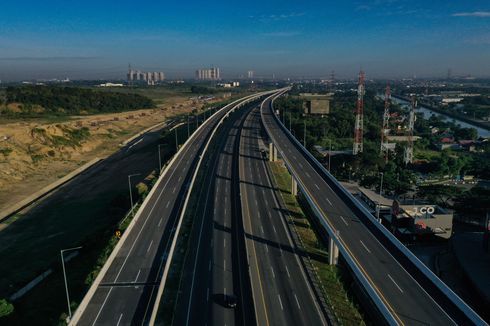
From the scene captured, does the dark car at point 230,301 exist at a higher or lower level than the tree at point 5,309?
higher

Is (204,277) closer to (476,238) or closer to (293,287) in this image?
(293,287)

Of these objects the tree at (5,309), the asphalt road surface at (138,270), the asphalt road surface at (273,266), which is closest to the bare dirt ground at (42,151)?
the asphalt road surface at (138,270)

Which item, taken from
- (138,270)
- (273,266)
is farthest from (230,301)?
(138,270)

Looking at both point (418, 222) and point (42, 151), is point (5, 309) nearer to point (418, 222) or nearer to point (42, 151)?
point (418, 222)

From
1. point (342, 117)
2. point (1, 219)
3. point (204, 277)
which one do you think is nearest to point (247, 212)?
point (204, 277)

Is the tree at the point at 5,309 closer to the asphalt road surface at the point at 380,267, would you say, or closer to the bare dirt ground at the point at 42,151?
the asphalt road surface at the point at 380,267

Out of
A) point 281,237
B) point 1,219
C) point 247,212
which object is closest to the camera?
point 281,237
